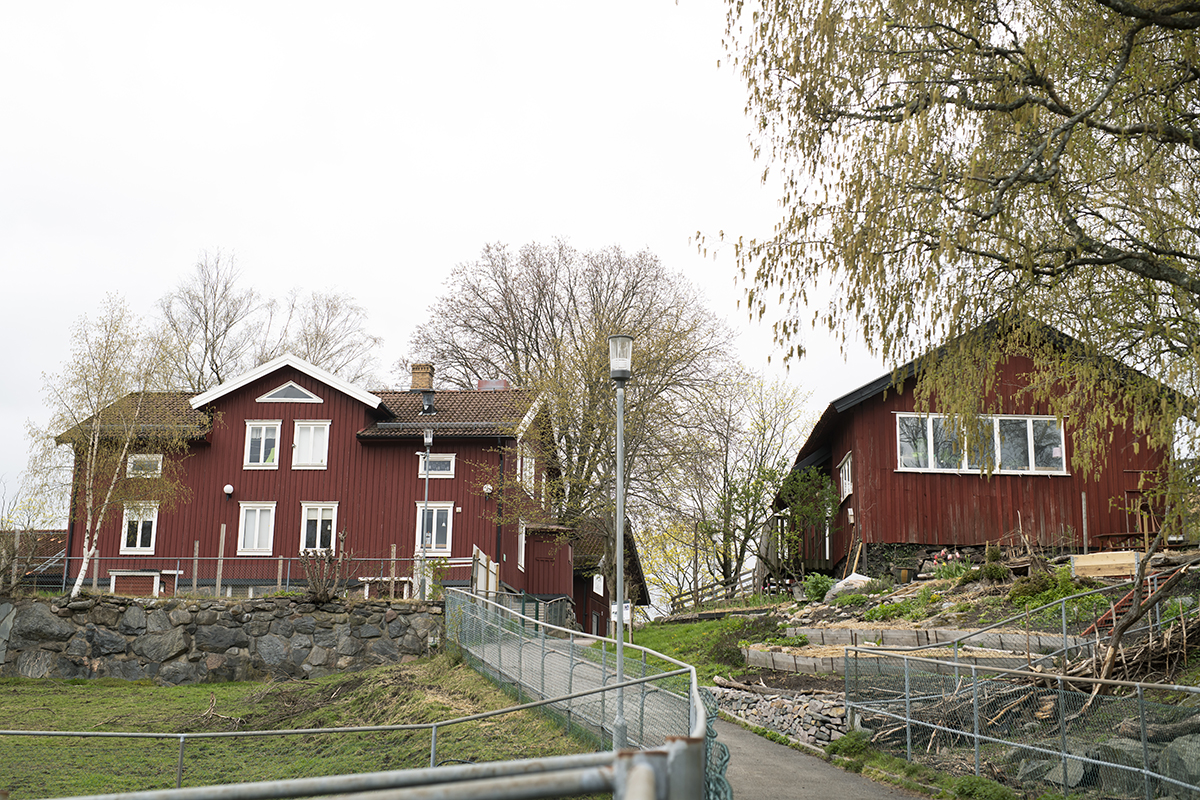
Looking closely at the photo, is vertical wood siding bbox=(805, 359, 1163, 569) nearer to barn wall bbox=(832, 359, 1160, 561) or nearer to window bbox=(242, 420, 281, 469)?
barn wall bbox=(832, 359, 1160, 561)

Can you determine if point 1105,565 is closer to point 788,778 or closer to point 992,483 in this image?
point 992,483

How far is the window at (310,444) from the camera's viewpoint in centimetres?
3088

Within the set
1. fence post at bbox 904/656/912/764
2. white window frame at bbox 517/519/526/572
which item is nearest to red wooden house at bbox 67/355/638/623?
white window frame at bbox 517/519/526/572

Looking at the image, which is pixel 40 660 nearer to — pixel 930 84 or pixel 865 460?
pixel 865 460

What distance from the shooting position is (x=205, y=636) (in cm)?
2361

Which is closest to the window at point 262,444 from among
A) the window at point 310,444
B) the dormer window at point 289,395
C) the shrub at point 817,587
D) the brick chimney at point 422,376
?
the window at point 310,444

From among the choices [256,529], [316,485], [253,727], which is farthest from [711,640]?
[256,529]

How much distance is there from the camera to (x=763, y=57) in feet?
32.5

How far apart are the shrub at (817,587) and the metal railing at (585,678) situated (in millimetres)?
5548

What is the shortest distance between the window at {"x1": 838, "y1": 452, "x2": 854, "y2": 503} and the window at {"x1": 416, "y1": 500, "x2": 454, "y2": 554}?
11901 millimetres

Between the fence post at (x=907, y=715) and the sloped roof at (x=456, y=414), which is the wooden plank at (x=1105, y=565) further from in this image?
the sloped roof at (x=456, y=414)

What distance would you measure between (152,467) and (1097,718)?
26179mm

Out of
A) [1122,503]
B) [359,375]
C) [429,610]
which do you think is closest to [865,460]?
[1122,503]

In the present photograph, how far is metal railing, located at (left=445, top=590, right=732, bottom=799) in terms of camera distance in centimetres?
830
